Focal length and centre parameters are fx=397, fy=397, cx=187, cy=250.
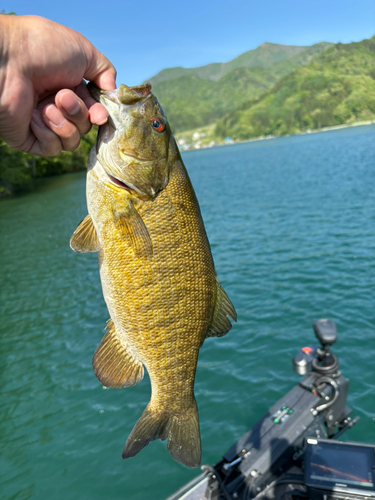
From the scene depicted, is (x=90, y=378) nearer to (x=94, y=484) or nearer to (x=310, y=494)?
(x=94, y=484)

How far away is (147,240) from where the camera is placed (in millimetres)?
2434

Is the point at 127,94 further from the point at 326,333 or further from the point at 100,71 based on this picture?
the point at 326,333

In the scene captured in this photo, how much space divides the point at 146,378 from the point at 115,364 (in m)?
6.52

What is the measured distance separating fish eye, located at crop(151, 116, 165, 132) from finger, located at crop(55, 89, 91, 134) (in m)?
0.41

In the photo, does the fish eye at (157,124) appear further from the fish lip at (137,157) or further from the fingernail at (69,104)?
the fingernail at (69,104)

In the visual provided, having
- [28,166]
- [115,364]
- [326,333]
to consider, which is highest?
[28,166]

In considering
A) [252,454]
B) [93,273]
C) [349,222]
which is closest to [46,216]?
[93,273]

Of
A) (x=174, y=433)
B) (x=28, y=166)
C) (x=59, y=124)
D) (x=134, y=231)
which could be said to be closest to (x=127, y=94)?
(x=59, y=124)

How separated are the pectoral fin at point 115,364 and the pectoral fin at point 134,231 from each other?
661 mm

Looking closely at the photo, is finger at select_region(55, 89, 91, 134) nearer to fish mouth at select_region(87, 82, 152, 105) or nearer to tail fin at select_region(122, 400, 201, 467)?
fish mouth at select_region(87, 82, 152, 105)

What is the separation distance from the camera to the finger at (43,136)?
2.69 m

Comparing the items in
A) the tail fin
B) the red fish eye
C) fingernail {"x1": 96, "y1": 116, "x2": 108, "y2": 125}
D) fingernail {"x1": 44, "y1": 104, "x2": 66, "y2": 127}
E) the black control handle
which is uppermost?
fingernail {"x1": 44, "y1": 104, "x2": 66, "y2": 127}

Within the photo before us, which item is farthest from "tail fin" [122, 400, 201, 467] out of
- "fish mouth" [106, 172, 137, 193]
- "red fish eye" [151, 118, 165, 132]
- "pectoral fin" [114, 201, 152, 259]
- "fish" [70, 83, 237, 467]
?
"red fish eye" [151, 118, 165, 132]

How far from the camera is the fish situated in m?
2.46
